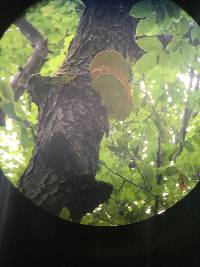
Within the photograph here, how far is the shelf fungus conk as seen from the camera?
1118mm

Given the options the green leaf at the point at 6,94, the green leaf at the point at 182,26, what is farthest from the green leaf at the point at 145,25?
the green leaf at the point at 6,94

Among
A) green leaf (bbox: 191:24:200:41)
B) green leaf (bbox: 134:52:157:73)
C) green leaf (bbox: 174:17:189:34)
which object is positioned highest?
green leaf (bbox: 174:17:189:34)

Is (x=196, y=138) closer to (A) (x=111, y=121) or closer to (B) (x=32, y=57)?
(A) (x=111, y=121)

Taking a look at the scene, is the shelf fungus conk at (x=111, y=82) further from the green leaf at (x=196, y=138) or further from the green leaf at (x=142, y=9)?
the green leaf at (x=196, y=138)

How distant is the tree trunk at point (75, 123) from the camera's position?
3.39 ft

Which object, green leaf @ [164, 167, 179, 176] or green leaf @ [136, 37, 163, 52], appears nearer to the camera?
green leaf @ [136, 37, 163, 52]

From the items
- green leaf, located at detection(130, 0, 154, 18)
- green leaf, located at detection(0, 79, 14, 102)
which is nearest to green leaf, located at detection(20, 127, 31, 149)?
green leaf, located at detection(0, 79, 14, 102)

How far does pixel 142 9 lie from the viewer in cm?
113

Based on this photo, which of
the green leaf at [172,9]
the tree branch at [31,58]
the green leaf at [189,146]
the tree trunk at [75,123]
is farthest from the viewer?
the tree branch at [31,58]

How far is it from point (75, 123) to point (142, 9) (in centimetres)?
47

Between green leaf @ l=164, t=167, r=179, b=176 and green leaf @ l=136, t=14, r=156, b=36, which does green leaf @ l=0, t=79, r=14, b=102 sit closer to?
green leaf @ l=136, t=14, r=156, b=36

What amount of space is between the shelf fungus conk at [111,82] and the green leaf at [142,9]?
156 millimetres

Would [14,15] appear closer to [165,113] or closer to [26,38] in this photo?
[26,38]

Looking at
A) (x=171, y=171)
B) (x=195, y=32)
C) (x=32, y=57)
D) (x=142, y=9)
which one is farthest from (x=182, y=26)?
(x=32, y=57)
